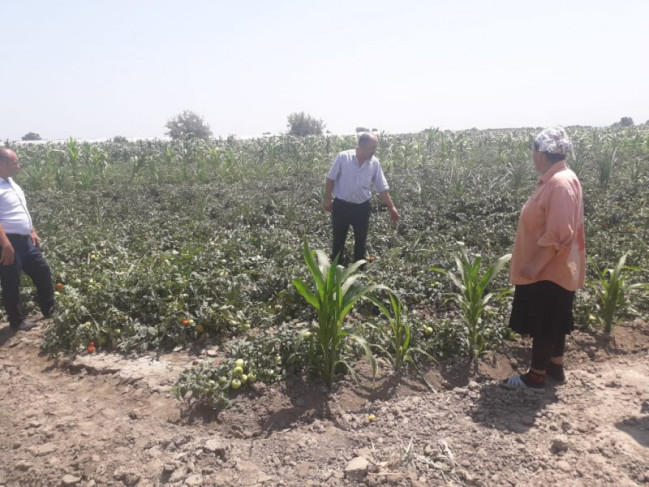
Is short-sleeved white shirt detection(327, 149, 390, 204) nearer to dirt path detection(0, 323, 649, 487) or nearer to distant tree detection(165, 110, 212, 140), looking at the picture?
dirt path detection(0, 323, 649, 487)

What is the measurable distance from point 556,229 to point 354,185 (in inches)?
96.9

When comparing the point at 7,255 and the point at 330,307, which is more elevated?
the point at 7,255

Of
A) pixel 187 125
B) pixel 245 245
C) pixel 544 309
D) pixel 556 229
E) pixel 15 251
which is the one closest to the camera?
pixel 556 229

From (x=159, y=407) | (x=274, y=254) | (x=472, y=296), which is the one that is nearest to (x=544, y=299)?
(x=472, y=296)

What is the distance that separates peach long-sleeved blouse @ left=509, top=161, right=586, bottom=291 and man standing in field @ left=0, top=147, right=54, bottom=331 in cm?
388

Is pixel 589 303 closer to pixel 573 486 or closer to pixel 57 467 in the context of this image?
pixel 573 486

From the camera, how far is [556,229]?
2654mm

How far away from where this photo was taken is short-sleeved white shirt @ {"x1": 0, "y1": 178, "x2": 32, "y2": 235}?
3.91 meters

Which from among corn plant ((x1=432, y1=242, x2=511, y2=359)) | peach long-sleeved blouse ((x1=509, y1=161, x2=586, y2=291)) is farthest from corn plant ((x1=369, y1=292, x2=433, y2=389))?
peach long-sleeved blouse ((x1=509, y1=161, x2=586, y2=291))

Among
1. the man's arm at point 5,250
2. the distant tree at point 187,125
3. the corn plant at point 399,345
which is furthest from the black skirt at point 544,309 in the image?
the distant tree at point 187,125

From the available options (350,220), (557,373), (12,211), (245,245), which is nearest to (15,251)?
(12,211)

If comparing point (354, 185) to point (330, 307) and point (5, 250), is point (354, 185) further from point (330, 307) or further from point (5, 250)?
point (5, 250)

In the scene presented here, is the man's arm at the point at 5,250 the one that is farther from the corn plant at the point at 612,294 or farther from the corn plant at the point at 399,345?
the corn plant at the point at 612,294

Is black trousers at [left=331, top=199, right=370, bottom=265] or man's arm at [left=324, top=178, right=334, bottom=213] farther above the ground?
man's arm at [left=324, top=178, right=334, bottom=213]
